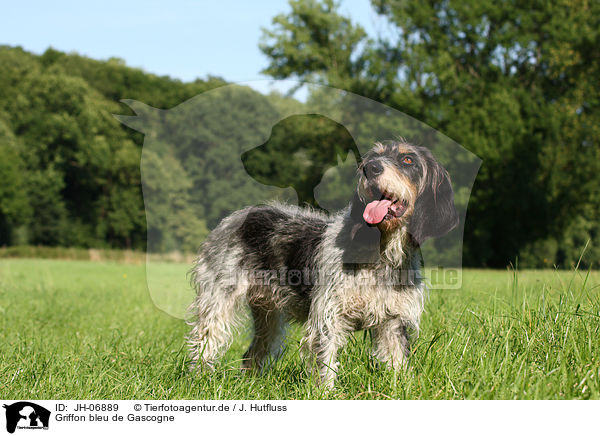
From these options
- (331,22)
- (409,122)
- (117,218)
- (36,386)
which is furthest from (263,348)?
(117,218)

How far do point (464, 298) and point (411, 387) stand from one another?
384 centimetres

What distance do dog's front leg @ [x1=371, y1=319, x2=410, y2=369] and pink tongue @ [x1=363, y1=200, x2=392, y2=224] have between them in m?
0.97

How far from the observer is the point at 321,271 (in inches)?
194

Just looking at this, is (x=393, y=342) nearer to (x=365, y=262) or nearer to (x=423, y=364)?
(x=423, y=364)

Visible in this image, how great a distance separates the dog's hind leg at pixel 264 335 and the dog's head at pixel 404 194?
6.28ft

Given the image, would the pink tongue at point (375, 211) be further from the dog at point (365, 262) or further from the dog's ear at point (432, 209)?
the dog's ear at point (432, 209)

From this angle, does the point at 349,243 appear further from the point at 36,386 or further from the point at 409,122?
the point at 409,122

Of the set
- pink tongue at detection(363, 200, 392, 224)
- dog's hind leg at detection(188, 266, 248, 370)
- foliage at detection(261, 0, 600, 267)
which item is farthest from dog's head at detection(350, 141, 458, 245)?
foliage at detection(261, 0, 600, 267)

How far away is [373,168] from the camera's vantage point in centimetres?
439
